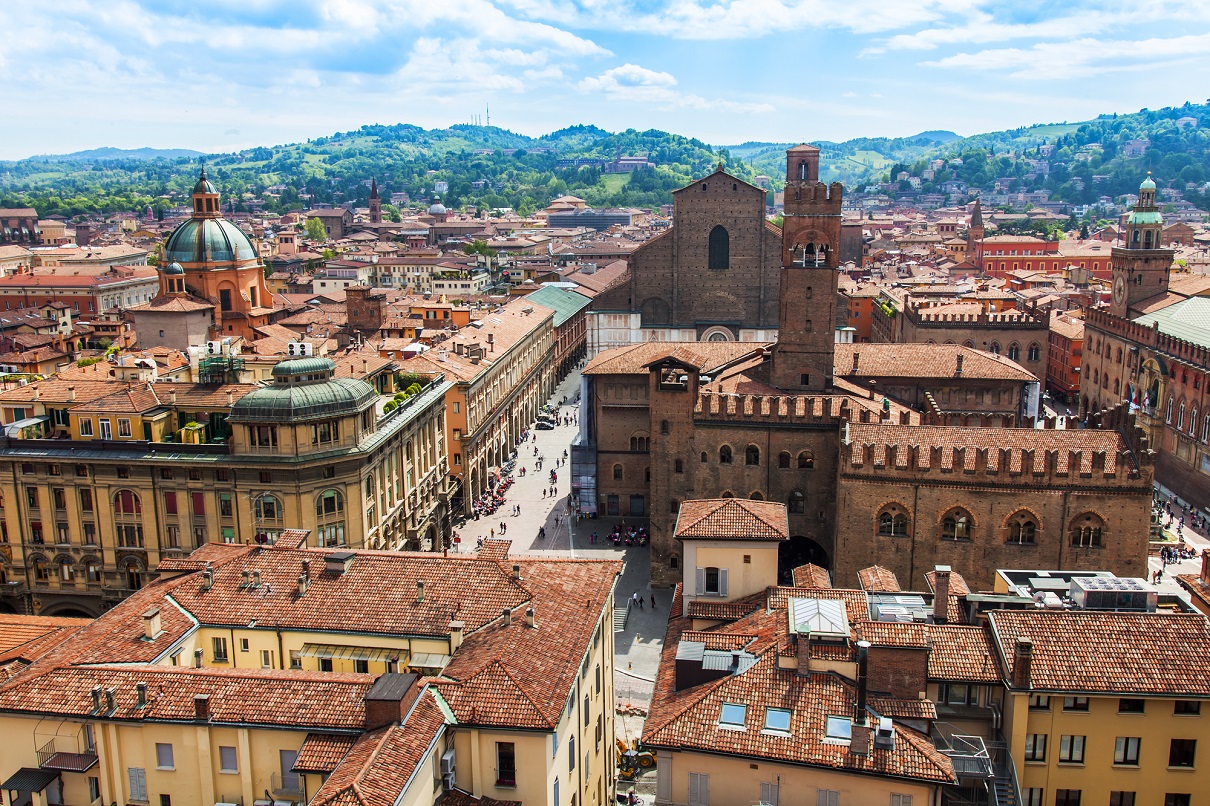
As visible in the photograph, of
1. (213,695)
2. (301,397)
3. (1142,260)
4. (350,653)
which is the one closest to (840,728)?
(350,653)

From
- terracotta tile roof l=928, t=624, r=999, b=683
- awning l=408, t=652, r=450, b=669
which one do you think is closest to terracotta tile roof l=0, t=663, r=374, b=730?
awning l=408, t=652, r=450, b=669

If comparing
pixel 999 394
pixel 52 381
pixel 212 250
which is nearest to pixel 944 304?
pixel 999 394

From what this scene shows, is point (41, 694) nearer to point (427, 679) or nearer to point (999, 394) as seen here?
point (427, 679)

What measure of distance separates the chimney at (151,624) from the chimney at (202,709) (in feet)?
21.2

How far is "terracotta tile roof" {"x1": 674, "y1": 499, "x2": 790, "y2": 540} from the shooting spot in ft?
131

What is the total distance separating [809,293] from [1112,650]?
3660cm

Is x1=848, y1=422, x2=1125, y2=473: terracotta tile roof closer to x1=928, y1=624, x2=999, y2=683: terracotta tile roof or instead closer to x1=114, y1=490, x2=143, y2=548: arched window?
x1=928, y1=624, x2=999, y2=683: terracotta tile roof

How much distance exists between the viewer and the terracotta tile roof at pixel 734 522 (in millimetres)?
39875

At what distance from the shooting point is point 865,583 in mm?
38125

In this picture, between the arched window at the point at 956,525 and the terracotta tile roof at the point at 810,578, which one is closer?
the terracotta tile roof at the point at 810,578

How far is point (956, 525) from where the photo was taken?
48.8 metres

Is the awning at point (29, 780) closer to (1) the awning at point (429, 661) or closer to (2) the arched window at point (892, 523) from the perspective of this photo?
(1) the awning at point (429, 661)

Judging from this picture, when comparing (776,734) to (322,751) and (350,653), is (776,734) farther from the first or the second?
(350,653)

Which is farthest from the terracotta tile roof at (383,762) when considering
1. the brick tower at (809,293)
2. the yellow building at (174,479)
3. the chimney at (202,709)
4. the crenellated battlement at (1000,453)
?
the brick tower at (809,293)
